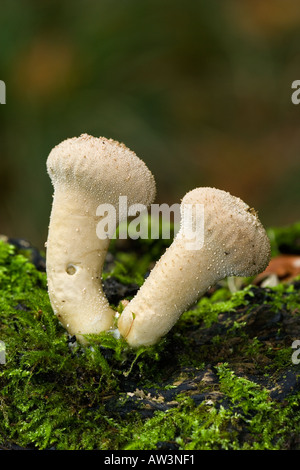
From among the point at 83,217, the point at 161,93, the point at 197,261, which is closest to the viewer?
the point at 197,261

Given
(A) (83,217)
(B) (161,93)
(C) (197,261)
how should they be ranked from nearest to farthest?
(C) (197,261), (A) (83,217), (B) (161,93)

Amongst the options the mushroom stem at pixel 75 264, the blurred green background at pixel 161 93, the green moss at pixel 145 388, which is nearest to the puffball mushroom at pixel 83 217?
the mushroom stem at pixel 75 264

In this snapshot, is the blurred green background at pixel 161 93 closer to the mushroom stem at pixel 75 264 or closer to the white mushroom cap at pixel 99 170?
the mushroom stem at pixel 75 264

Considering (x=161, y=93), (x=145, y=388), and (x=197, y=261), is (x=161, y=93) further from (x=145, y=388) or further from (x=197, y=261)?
(x=145, y=388)

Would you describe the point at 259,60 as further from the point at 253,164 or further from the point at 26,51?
the point at 26,51

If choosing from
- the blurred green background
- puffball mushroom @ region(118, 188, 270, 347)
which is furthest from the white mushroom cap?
the blurred green background

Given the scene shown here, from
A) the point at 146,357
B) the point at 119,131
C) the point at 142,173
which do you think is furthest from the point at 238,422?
the point at 119,131

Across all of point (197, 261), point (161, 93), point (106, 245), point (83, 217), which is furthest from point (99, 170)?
point (161, 93)

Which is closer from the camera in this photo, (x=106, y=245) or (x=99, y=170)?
(x=99, y=170)
